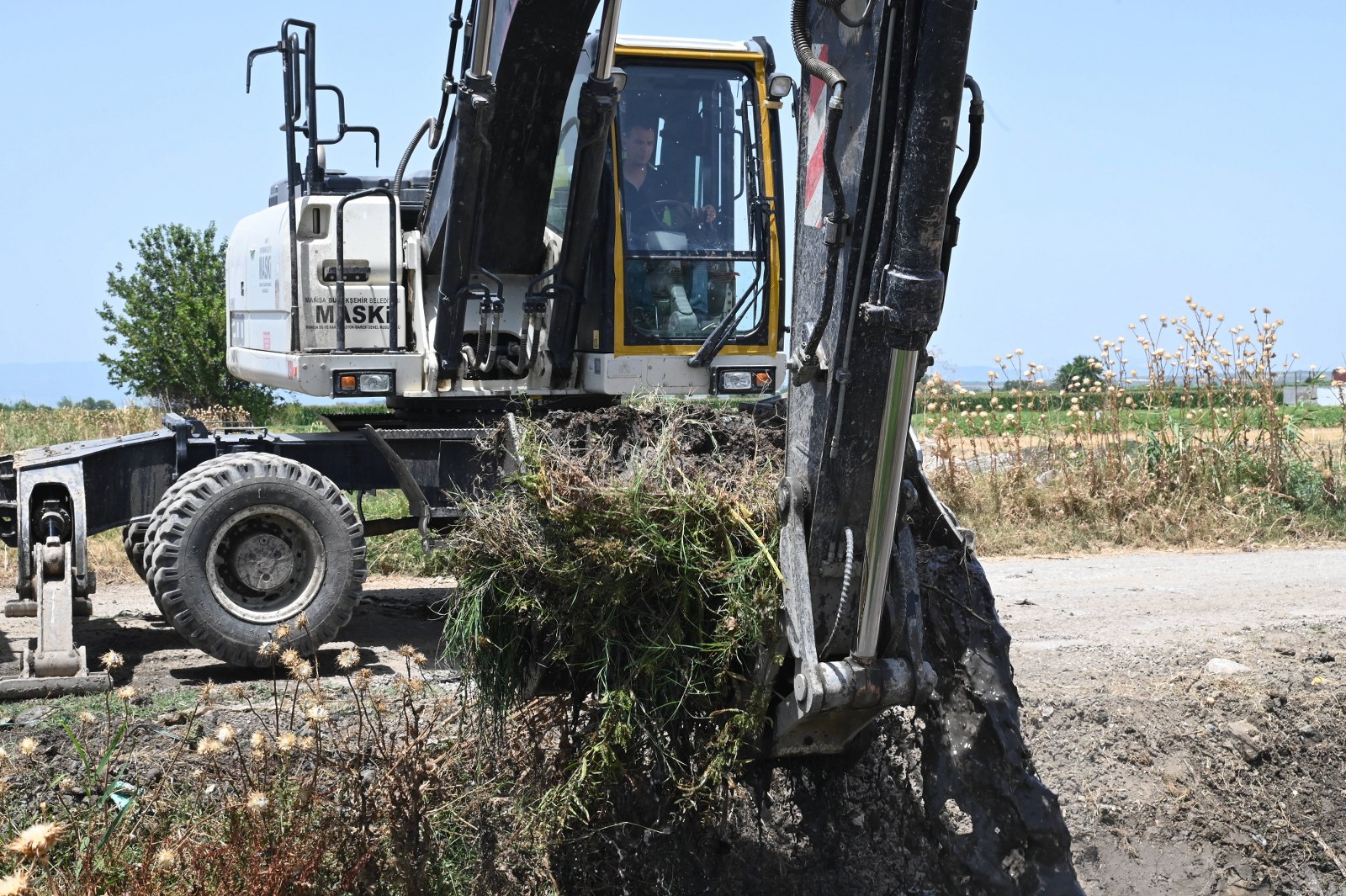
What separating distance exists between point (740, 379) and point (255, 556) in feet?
8.49

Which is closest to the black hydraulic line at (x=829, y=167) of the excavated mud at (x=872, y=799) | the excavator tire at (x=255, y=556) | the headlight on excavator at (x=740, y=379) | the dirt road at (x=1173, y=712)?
the excavated mud at (x=872, y=799)

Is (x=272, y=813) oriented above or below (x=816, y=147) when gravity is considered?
below

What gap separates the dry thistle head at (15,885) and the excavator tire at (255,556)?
3546 mm

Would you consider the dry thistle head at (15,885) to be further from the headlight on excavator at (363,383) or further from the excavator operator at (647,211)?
the excavator operator at (647,211)

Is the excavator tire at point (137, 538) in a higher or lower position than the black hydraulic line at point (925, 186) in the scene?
lower

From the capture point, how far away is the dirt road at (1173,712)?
486cm

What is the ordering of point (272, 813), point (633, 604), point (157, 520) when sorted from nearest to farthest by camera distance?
1. point (272, 813)
2. point (633, 604)
3. point (157, 520)

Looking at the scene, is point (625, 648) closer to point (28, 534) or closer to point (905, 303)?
point (905, 303)

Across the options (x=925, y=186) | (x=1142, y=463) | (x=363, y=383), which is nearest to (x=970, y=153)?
(x=925, y=186)

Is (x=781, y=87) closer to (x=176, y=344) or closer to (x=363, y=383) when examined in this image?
(x=363, y=383)

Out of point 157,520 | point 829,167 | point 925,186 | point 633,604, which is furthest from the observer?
→ point 157,520

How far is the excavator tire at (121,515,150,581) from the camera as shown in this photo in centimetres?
664

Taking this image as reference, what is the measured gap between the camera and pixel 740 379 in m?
6.70

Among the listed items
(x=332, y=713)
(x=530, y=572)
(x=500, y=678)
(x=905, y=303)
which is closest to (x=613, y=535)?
(x=530, y=572)
